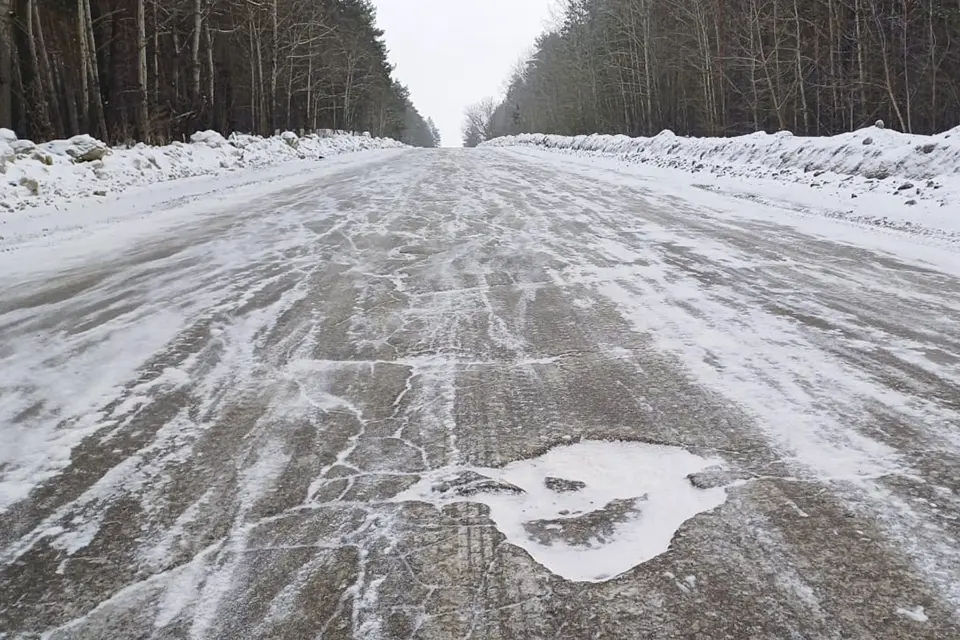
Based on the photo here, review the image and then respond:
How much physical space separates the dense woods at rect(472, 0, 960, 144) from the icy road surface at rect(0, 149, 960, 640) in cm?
1894

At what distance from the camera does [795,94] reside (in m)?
23.9

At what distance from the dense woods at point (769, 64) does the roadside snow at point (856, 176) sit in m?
8.22

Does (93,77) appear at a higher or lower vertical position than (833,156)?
higher

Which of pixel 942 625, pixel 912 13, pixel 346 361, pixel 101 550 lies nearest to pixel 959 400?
pixel 942 625

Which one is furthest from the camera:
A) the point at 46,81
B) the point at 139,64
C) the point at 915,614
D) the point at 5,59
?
the point at 46,81

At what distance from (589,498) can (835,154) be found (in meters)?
11.2

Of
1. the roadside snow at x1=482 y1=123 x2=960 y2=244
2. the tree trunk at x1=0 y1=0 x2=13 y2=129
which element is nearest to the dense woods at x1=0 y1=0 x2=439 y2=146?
the tree trunk at x1=0 y1=0 x2=13 y2=129

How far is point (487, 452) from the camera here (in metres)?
2.39

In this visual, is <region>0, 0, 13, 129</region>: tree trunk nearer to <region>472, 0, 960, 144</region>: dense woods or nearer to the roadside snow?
the roadside snow

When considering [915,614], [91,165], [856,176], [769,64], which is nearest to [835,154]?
[856,176]

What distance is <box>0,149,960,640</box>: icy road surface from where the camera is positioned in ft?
5.43

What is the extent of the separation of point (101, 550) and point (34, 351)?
7.08 feet

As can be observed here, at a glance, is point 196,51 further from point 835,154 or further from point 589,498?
point 589,498

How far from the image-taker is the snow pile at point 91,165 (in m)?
9.58
